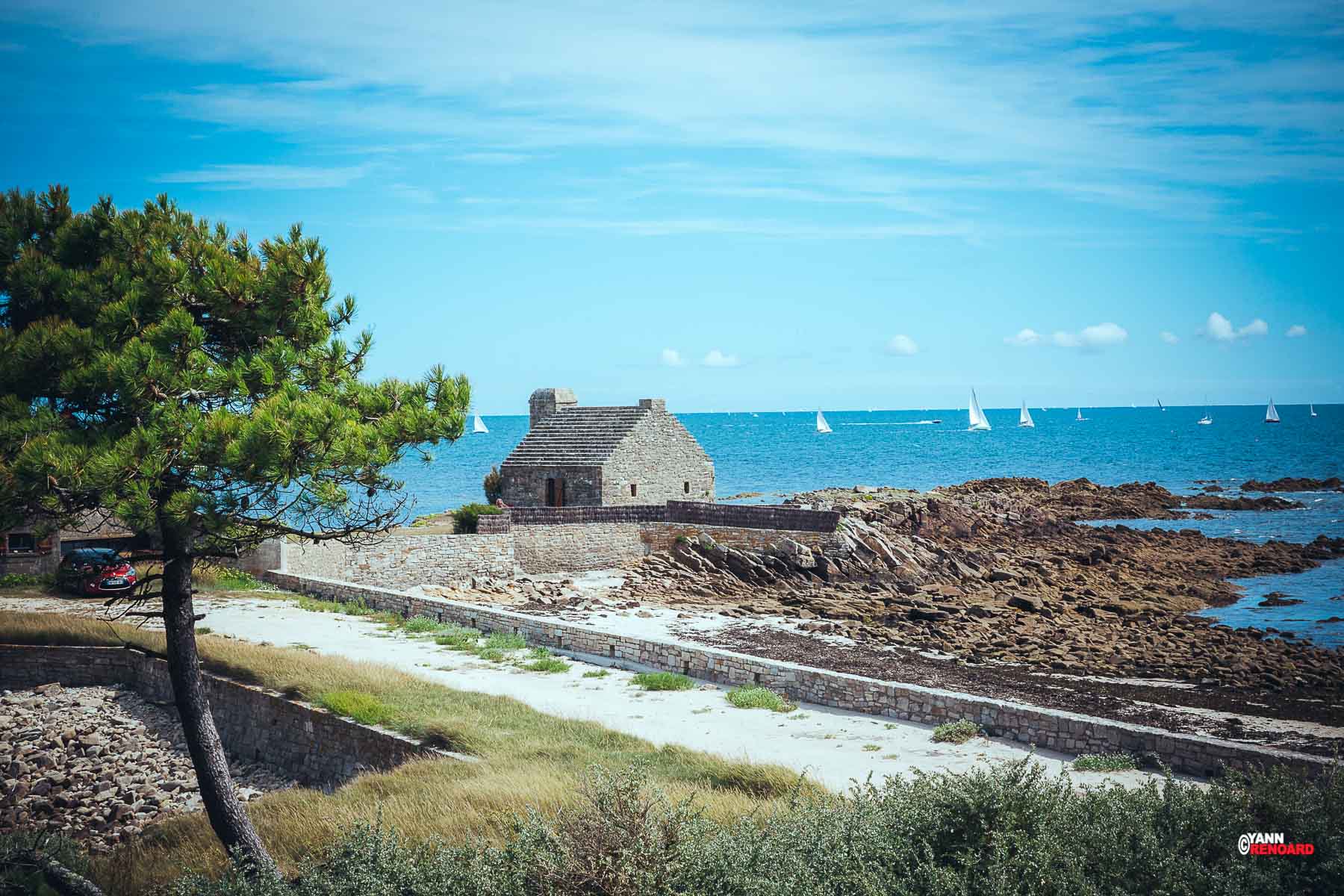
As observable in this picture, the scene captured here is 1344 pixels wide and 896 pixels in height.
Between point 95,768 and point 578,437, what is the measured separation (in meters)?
23.7

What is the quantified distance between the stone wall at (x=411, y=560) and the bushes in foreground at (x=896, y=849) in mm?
21268

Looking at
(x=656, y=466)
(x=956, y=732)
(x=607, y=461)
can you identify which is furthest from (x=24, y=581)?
(x=956, y=732)

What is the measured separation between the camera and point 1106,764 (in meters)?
12.8

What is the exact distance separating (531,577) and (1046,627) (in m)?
16.1

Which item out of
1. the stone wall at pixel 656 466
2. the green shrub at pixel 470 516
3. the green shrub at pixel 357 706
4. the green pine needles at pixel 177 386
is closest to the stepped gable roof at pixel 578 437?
the stone wall at pixel 656 466

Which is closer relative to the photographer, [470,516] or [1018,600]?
[1018,600]

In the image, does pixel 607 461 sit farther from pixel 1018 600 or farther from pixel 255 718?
pixel 255 718

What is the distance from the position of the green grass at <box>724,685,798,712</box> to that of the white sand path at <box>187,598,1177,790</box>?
0.67ft

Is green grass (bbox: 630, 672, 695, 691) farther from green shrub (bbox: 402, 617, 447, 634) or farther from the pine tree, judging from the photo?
the pine tree

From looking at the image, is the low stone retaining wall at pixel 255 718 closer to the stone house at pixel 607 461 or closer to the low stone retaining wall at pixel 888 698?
the low stone retaining wall at pixel 888 698

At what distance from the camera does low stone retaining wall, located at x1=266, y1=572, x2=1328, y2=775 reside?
41.4ft

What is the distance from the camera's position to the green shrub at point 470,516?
116 ft

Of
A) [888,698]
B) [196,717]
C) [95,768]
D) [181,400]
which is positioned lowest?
[95,768]

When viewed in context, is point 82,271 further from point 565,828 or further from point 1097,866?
point 1097,866
